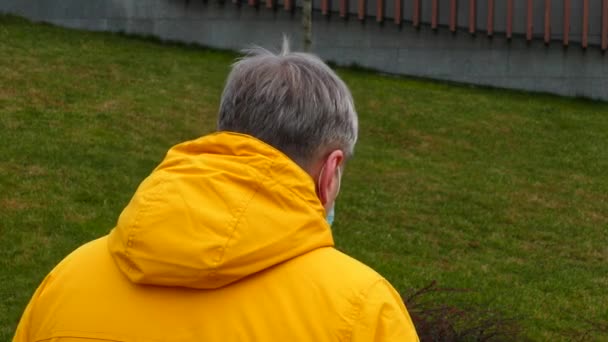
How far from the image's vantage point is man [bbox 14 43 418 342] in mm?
2021

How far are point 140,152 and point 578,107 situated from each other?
700 cm

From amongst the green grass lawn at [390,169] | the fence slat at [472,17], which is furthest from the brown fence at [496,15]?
the green grass lawn at [390,169]

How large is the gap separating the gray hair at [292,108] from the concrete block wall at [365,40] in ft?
46.7

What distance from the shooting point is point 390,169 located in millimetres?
11469

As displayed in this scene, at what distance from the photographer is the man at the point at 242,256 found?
202 cm

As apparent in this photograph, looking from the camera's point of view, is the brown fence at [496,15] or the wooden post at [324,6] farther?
the wooden post at [324,6]

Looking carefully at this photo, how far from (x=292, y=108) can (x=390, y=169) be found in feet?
30.6

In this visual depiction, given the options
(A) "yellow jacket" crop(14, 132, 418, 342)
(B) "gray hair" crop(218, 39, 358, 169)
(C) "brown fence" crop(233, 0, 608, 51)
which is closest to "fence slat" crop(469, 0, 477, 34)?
(C) "brown fence" crop(233, 0, 608, 51)

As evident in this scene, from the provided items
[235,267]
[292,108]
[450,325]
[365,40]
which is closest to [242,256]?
[235,267]

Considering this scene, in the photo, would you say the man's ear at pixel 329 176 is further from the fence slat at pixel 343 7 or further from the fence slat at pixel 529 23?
the fence slat at pixel 343 7

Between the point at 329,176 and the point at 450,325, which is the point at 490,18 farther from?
the point at 329,176

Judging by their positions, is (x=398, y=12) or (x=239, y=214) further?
(x=398, y=12)

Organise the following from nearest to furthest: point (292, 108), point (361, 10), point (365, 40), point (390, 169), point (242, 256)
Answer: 1. point (242, 256)
2. point (292, 108)
3. point (390, 169)
4. point (361, 10)
5. point (365, 40)

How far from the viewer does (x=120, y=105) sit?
12.6 meters
